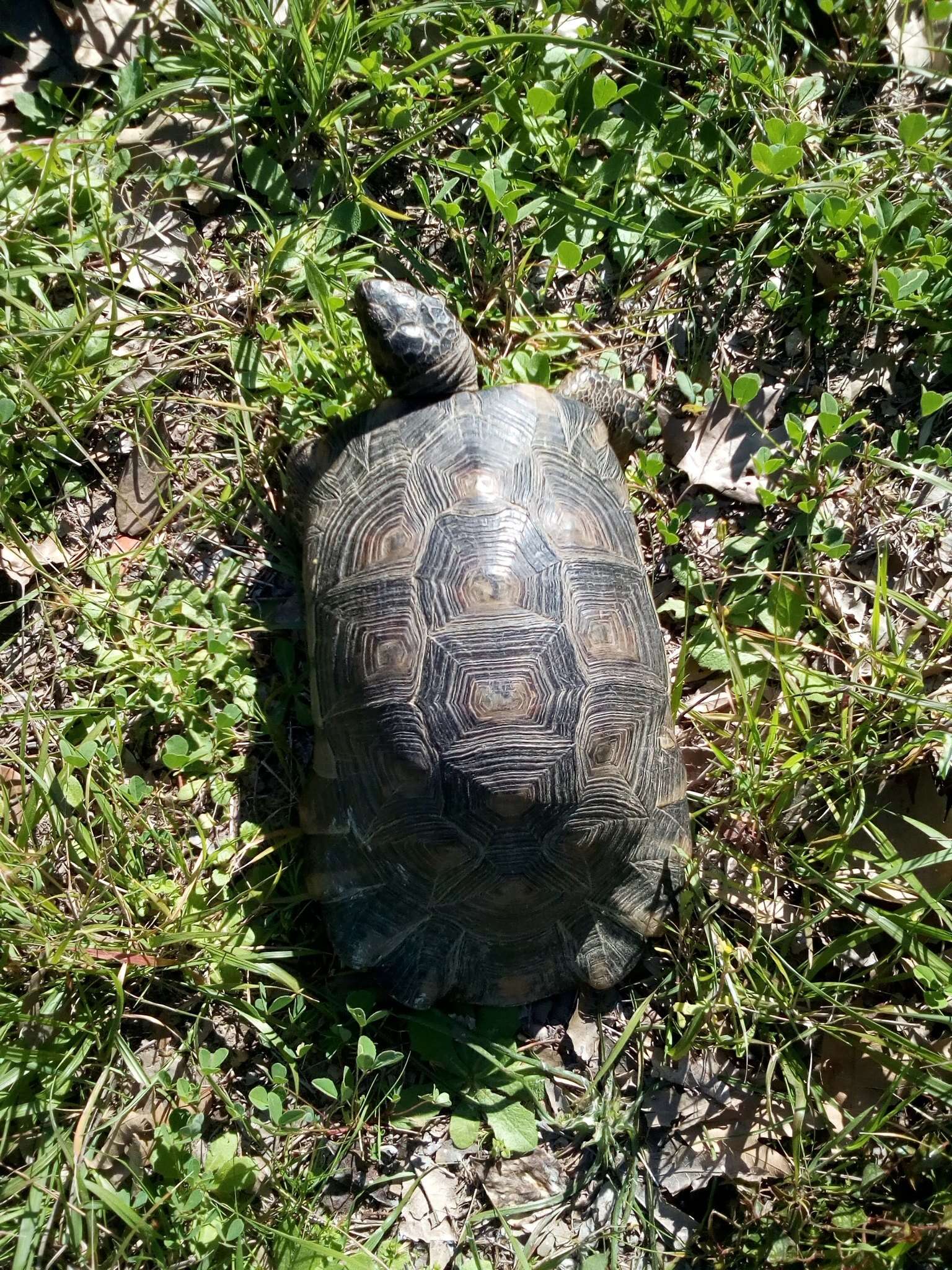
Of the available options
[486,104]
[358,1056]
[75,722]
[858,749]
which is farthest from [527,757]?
[486,104]

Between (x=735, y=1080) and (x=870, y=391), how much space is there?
2.43 m

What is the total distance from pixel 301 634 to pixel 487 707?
106 cm

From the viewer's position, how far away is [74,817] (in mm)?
2967

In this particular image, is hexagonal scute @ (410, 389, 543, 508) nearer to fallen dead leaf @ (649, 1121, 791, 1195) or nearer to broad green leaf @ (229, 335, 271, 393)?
broad green leaf @ (229, 335, 271, 393)

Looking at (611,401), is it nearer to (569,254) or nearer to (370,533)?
(569,254)

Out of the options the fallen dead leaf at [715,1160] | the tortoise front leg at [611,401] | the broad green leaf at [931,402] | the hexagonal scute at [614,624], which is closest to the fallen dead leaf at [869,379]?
the broad green leaf at [931,402]

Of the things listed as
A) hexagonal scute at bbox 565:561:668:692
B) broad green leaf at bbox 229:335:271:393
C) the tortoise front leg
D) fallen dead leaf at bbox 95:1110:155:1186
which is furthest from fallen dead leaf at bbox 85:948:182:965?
the tortoise front leg

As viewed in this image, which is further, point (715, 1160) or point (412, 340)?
point (715, 1160)

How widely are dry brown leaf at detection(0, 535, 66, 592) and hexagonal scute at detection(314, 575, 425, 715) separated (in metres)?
1.04

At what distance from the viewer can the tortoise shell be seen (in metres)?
2.45

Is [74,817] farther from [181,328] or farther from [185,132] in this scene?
[185,132]

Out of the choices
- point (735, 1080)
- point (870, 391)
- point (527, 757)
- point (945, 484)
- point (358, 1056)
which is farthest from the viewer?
point (870, 391)

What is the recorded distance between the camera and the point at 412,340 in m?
2.83

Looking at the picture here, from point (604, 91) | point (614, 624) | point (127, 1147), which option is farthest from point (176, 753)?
point (604, 91)
